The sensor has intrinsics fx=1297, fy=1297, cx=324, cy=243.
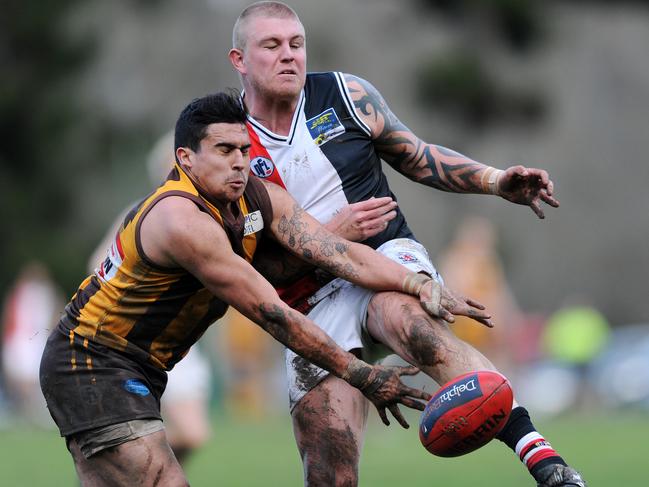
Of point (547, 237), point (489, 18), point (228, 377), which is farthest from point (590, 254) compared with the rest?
point (228, 377)

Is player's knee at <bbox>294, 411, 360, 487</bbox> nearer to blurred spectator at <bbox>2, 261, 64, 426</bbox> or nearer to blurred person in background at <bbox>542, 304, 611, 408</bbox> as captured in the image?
blurred spectator at <bbox>2, 261, 64, 426</bbox>

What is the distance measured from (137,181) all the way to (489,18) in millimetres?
12076

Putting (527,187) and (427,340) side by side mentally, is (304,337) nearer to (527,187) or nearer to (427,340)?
(427,340)

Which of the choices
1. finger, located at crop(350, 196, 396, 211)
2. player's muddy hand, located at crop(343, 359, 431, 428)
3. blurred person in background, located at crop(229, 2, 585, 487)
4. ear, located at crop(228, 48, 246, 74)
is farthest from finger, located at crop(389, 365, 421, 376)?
ear, located at crop(228, 48, 246, 74)

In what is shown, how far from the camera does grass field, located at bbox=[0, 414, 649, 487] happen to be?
974 cm

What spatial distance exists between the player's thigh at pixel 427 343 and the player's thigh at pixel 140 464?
1.10 m

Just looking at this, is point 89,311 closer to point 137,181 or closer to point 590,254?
point 137,181

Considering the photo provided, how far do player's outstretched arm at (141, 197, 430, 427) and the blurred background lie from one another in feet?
55.6

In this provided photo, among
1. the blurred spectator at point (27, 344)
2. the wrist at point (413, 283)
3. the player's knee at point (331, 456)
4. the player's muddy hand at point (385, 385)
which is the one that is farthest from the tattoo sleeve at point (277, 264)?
the blurred spectator at point (27, 344)

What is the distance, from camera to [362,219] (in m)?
5.93

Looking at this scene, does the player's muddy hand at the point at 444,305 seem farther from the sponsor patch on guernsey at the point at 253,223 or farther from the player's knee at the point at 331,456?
the player's knee at the point at 331,456

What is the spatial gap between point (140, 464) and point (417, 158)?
1.98 m

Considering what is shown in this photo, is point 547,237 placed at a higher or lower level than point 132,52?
lower

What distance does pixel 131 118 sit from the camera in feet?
106
